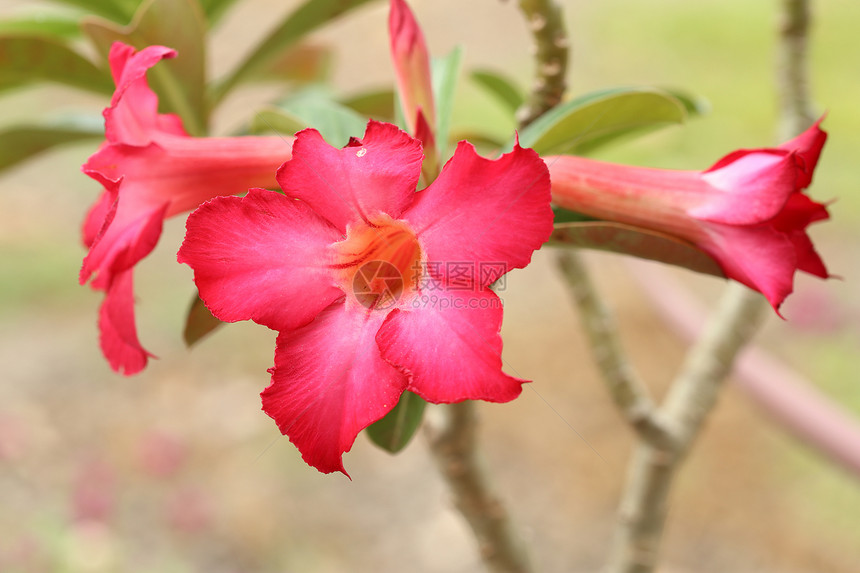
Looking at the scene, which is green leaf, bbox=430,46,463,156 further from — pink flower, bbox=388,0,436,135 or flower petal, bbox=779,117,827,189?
flower petal, bbox=779,117,827,189

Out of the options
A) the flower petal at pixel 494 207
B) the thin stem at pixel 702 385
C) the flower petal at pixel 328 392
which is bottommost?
the thin stem at pixel 702 385

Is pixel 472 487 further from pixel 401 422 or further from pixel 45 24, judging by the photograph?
pixel 45 24

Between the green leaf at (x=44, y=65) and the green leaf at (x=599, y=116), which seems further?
the green leaf at (x=44, y=65)

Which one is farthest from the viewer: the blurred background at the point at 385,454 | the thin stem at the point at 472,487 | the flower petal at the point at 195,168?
the blurred background at the point at 385,454

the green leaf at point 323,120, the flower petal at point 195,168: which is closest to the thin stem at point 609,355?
the green leaf at point 323,120

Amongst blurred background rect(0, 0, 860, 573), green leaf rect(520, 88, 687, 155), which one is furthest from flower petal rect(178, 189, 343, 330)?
blurred background rect(0, 0, 860, 573)

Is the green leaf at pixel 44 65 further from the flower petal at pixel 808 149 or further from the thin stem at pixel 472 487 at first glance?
the flower petal at pixel 808 149

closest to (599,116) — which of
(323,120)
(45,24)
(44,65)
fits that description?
(323,120)
